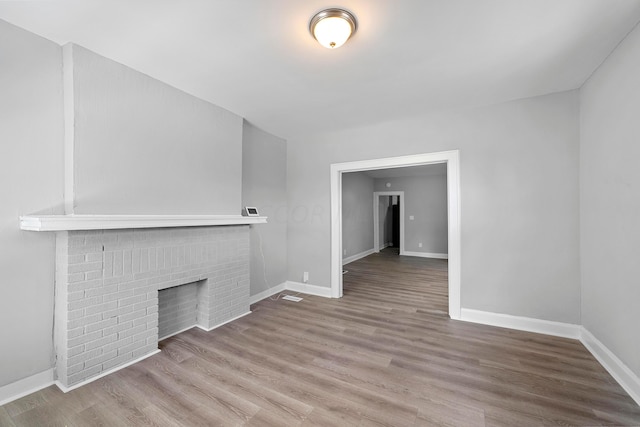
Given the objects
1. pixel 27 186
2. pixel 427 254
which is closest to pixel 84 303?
pixel 27 186

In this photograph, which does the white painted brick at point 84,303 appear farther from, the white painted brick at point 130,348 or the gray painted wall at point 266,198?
the gray painted wall at point 266,198

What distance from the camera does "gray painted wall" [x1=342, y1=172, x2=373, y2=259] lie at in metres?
6.61

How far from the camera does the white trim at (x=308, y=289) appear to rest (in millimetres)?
3887

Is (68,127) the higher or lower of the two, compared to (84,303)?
higher

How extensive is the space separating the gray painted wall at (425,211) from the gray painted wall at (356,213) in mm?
988

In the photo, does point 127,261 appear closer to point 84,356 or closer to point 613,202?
point 84,356

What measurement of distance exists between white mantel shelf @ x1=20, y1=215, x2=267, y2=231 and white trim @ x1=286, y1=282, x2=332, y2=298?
1.86 metres

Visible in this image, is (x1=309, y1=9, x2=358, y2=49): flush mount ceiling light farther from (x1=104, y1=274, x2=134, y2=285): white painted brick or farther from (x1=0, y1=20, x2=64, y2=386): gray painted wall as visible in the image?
(x1=104, y1=274, x2=134, y2=285): white painted brick

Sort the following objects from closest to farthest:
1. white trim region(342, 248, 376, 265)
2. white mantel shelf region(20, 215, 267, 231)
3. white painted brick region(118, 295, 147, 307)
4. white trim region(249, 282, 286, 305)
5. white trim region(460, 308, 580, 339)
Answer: white mantel shelf region(20, 215, 267, 231) < white painted brick region(118, 295, 147, 307) < white trim region(460, 308, 580, 339) < white trim region(249, 282, 286, 305) < white trim region(342, 248, 376, 265)

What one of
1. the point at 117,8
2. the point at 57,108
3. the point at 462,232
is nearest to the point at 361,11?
the point at 117,8

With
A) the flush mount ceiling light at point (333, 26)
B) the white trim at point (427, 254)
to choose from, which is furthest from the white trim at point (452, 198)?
the white trim at point (427, 254)

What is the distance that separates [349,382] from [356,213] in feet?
18.1

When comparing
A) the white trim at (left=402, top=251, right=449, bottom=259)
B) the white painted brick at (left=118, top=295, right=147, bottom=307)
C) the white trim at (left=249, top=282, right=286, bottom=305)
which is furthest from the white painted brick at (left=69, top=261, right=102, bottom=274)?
the white trim at (left=402, top=251, right=449, bottom=259)

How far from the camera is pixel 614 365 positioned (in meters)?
1.90
